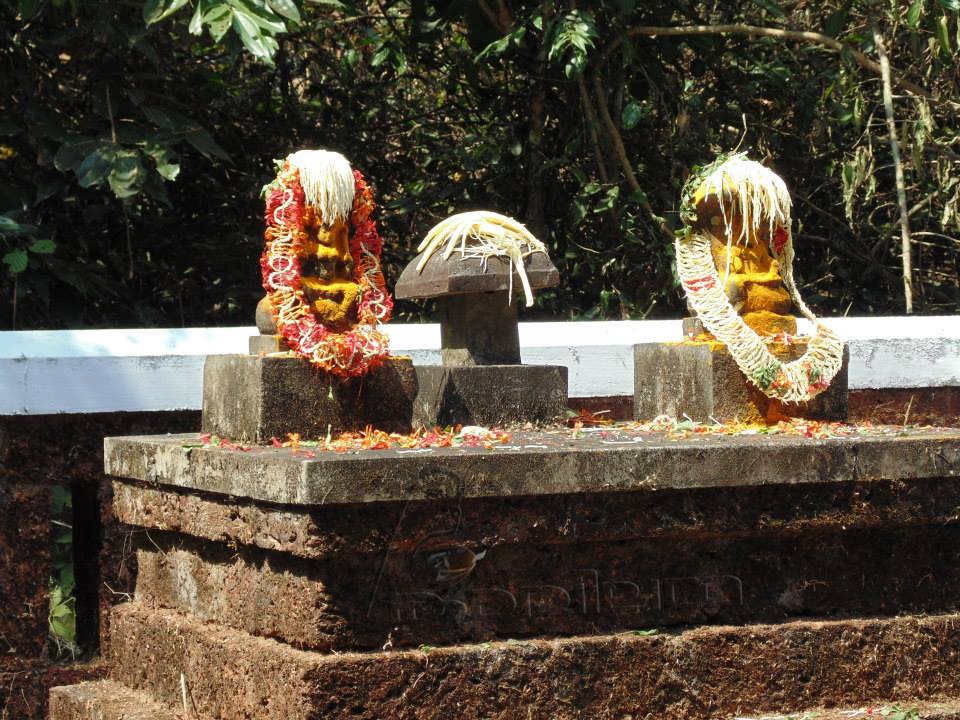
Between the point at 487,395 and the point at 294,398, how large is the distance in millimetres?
754

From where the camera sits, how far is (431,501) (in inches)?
141

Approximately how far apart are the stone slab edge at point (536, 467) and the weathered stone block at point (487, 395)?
1.22 ft

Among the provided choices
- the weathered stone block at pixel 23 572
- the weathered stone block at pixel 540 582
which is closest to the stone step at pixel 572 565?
the weathered stone block at pixel 540 582

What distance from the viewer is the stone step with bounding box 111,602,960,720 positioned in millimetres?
3539

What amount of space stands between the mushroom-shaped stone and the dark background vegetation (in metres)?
1.60

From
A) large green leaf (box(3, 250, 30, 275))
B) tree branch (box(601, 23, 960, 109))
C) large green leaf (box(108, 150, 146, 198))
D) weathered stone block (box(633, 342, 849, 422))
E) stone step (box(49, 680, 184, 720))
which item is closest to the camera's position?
stone step (box(49, 680, 184, 720))

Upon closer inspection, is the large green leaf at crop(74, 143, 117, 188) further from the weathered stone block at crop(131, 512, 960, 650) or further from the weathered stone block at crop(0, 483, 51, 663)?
the weathered stone block at crop(131, 512, 960, 650)

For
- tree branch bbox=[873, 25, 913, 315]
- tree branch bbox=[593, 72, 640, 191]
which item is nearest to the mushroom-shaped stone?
tree branch bbox=[593, 72, 640, 191]

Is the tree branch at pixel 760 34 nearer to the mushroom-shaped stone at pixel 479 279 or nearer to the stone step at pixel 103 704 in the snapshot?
the mushroom-shaped stone at pixel 479 279

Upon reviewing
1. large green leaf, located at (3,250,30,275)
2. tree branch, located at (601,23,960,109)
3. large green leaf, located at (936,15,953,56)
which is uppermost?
tree branch, located at (601,23,960,109)

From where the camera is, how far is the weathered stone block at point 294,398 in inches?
159

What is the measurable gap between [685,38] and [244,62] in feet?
7.91

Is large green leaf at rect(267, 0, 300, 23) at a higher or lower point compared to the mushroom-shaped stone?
higher

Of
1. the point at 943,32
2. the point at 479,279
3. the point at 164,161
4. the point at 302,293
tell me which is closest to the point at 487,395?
the point at 479,279
